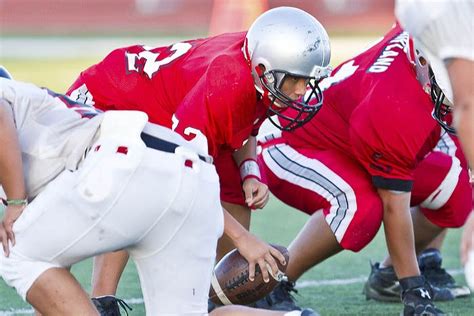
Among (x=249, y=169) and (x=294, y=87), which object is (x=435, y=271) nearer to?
(x=249, y=169)

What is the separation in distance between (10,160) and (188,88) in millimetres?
1181

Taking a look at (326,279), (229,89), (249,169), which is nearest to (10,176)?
(229,89)

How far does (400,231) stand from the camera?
4.41 metres

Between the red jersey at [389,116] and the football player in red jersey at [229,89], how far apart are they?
35cm

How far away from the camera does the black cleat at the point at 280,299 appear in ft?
14.7

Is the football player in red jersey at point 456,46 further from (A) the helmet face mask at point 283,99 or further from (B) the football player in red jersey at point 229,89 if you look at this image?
(A) the helmet face mask at point 283,99

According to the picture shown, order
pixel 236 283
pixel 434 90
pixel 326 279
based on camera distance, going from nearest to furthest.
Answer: pixel 236 283
pixel 434 90
pixel 326 279

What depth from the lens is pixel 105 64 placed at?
452cm

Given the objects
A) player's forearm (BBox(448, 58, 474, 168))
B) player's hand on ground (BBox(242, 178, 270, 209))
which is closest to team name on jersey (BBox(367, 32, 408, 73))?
player's hand on ground (BBox(242, 178, 270, 209))

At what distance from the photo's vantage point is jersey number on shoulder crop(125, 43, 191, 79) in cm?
434

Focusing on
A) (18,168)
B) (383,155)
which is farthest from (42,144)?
(383,155)

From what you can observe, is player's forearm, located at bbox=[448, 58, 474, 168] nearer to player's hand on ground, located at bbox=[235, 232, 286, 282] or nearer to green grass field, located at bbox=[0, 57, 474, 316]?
player's hand on ground, located at bbox=[235, 232, 286, 282]

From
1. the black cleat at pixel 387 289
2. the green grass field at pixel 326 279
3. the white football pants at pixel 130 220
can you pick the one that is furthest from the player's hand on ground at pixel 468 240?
the black cleat at pixel 387 289

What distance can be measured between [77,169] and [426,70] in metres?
1.64
